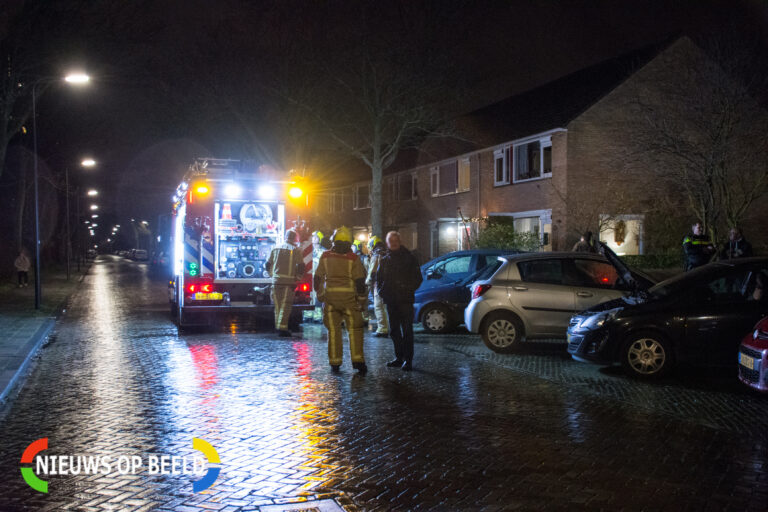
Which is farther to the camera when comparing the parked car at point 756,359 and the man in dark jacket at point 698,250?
the man in dark jacket at point 698,250

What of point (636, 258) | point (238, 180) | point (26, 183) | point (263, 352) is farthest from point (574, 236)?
point (26, 183)

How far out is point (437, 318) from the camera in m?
13.8

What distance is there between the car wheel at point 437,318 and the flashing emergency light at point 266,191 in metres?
3.77

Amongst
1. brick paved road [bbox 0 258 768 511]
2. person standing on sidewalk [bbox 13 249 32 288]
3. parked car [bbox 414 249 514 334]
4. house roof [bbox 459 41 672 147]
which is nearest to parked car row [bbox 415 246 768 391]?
brick paved road [bbox 0 258 768 511]

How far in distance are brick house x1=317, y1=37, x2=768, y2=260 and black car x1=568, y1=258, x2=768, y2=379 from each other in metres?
13.9

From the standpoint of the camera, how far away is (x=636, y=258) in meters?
24.3

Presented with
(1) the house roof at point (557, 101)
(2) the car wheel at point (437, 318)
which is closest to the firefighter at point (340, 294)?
(2) the car wheel at point (437, 318)

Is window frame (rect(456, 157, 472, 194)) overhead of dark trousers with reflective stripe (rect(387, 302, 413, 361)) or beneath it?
overhead

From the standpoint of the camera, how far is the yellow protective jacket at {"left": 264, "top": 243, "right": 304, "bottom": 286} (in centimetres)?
1307

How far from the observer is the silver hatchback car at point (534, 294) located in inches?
438

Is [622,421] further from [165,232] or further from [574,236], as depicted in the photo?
[574,236]

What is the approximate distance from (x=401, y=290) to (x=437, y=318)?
4.31 m

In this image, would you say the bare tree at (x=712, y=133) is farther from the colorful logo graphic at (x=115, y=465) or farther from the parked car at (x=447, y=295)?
the colorful logo graphic at (x=115, y=465)

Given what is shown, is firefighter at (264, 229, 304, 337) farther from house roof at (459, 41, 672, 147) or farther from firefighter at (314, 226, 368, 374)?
house roof at (459, 41, 672, 147)
